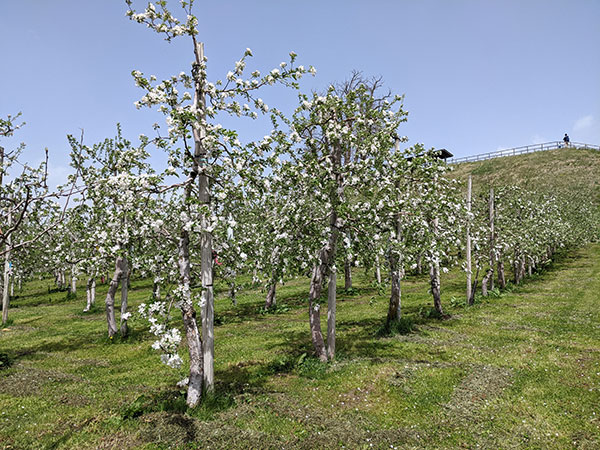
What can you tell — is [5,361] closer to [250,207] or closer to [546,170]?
[250,207]

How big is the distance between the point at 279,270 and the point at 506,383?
317 inches

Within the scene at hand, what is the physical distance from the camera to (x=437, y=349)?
1507 cm

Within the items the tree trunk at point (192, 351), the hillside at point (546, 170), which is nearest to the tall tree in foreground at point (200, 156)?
the tree trunk at point (192, 351)

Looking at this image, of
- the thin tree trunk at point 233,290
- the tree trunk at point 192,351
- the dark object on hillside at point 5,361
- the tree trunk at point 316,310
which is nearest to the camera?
the tree trunk at point 192,351

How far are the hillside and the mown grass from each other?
56574 millimetres

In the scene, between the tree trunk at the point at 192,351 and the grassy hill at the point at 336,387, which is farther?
the tree trunk at the point at 192,351

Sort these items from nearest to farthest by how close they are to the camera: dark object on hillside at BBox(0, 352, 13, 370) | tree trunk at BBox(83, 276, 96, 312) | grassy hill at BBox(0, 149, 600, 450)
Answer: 1. grassy hill at BBox(0, 149, 600, 450)
2. dark object on hillside at BBox(0, 352, 13, 370)
3. tree trunk at BBox(83, 276, 96, 312)

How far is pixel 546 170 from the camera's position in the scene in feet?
253

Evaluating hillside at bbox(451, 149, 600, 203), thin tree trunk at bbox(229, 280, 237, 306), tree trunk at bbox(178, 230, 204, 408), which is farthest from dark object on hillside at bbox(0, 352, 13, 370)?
hillside at bbox(451, 149, 600, 203)

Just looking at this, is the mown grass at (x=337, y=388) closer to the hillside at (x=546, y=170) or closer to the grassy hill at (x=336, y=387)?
the grassy hill at (x=336, y=387)

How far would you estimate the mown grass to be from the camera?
28.7ft

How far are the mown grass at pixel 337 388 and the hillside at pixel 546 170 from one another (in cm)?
5657

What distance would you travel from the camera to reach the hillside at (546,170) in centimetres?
6762

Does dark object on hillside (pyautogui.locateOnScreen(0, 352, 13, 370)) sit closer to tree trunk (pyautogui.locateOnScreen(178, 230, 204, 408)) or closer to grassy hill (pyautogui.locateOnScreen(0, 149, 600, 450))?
grassy hill (pyautogui.locateOnScreen(0, 149, 600, 450))
